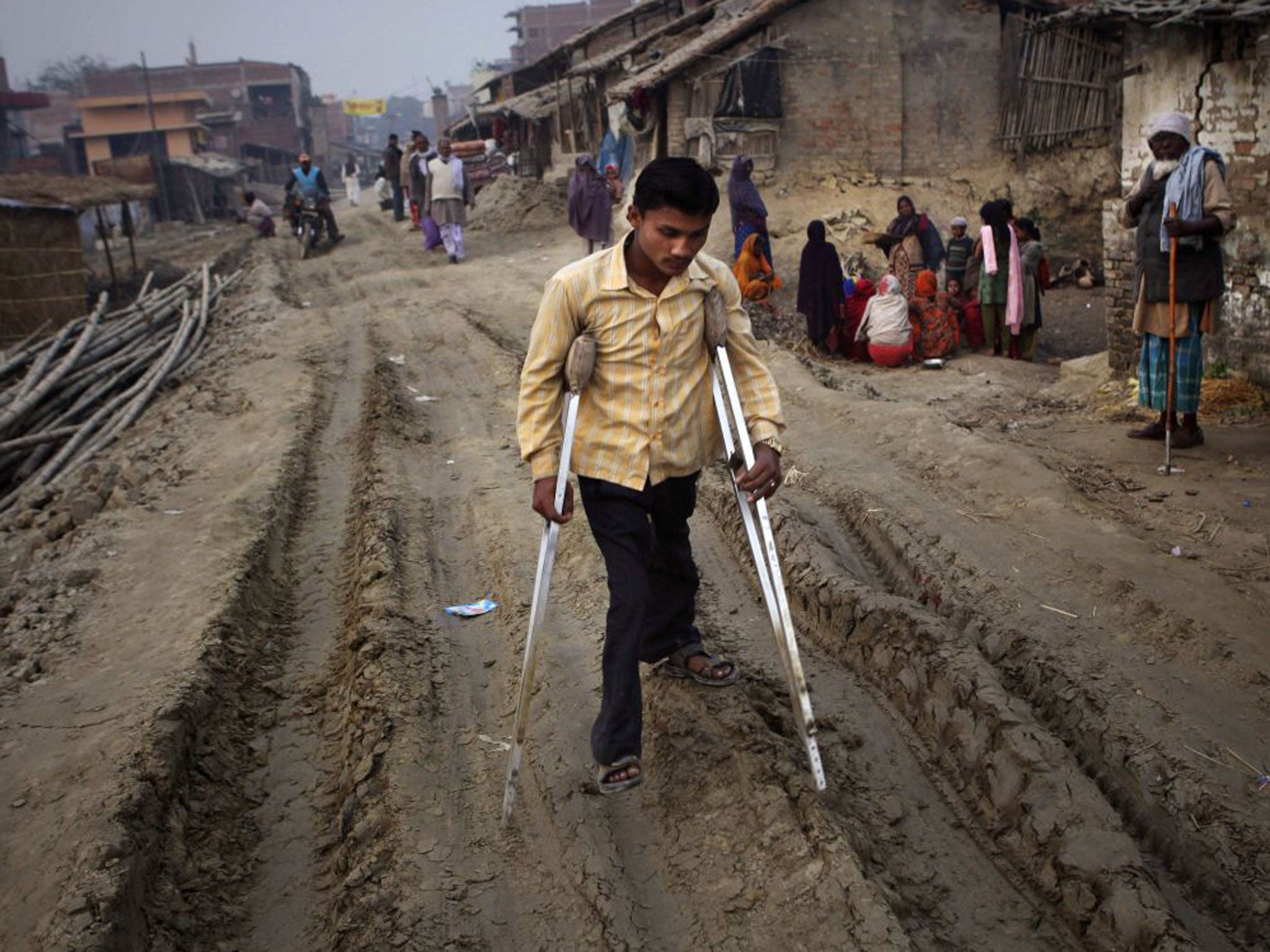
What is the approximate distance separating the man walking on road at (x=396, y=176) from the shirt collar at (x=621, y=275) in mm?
22463

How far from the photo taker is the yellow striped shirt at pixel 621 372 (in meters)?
3.38

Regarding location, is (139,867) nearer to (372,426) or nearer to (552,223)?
(372,426)

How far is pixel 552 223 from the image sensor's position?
2191 cm

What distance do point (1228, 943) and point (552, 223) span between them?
20283mm

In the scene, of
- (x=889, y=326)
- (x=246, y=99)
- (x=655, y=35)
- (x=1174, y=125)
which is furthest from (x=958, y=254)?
(x=246, y=99)

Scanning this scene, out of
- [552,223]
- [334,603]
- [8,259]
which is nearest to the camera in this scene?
[334,603]

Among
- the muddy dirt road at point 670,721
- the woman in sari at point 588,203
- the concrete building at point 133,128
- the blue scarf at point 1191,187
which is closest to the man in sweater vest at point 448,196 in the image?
the woman in sari at point 588,203

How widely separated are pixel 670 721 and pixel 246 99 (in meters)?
62.0

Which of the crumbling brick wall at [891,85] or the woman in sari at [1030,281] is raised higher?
the crumbling brick wall at [891,85]

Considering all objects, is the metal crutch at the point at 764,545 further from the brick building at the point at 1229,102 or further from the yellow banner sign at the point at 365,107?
the yellow banner sign at the point at 365,107

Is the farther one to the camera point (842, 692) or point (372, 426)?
point (372, 426)

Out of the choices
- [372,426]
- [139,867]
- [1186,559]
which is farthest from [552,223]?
[139,867]

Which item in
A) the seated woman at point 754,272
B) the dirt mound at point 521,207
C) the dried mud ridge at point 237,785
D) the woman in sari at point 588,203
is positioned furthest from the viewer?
the dirt mound at point 521,207

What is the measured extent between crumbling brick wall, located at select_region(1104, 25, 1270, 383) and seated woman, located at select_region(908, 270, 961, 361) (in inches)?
107
